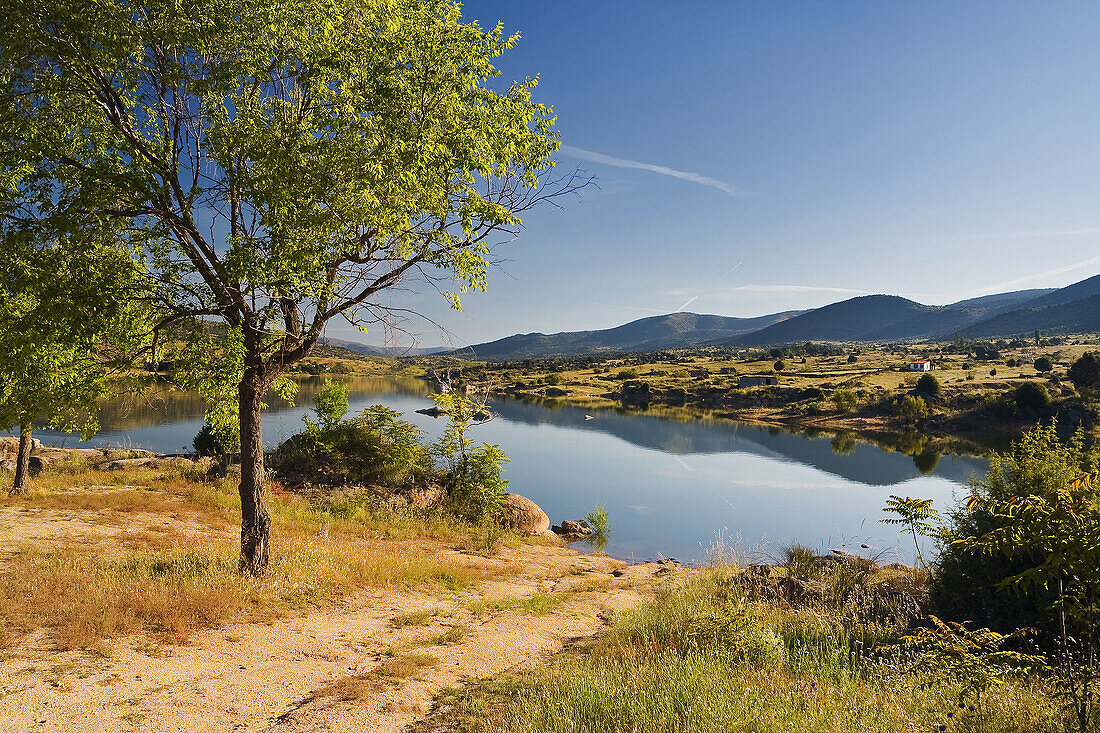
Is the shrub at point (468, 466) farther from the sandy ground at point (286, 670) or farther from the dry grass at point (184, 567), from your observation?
the sandy ground at point (286, 670)

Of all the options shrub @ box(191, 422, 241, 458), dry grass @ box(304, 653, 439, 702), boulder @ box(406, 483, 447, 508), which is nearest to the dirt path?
dry grass @ box(304, 653, 439, 702)

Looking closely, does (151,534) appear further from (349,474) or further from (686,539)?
(686,539)

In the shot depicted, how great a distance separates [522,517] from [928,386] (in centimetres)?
6266

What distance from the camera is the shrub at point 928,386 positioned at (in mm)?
62562

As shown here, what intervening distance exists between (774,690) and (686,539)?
1889cm

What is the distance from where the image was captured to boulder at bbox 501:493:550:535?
63.5ft

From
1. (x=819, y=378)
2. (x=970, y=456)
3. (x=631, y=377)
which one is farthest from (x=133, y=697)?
(x=631, y=377)

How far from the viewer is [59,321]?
23.7 ft

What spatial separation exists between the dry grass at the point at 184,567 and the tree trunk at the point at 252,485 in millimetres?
321

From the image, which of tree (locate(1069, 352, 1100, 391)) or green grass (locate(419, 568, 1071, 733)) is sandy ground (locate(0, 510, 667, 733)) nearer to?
green grass (locate(419, 568, 1071, 733))

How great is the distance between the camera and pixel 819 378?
285 ft

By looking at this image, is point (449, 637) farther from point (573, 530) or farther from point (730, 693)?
point (573, 530)

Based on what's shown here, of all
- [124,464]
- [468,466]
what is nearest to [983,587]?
[468,466]

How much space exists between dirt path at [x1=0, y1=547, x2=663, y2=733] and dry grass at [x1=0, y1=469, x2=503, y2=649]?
0.45 meters
